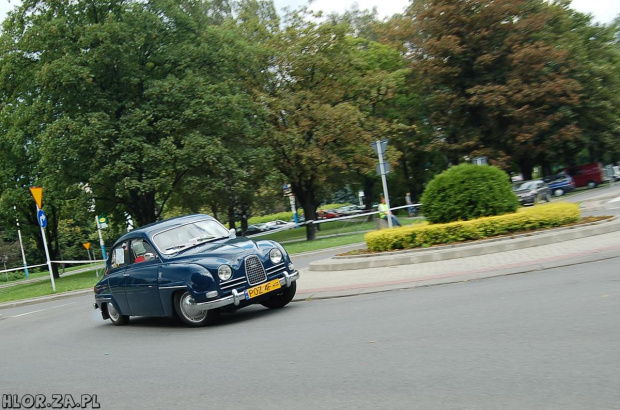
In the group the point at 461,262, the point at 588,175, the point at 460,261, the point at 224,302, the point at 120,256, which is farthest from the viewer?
the point at 588,175

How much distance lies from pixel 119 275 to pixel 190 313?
2009 millimetres

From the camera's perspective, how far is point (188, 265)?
9.62 meters

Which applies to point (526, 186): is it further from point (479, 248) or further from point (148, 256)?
point (148, 256)

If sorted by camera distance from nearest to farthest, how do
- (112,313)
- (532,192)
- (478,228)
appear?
(112,313) → (478,228) → (532,192)

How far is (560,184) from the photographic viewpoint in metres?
49.9

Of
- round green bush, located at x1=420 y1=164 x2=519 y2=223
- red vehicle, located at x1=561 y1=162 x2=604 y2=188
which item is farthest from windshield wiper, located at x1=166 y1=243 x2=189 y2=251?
red vehicle, located at x1=561 y1=162 x2=604 y2=188

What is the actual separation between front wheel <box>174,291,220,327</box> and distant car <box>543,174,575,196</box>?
4435 centimetres

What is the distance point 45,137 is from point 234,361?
79.2 feet

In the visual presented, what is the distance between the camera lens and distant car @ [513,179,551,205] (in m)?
37.8

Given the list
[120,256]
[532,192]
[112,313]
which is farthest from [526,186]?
[120,256]

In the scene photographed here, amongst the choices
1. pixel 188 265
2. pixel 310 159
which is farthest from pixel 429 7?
pixel 188 265

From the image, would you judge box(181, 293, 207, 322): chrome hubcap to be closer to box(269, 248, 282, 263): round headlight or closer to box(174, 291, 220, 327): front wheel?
box(174, 291, 220, 327): front wheel

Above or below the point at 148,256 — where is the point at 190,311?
below

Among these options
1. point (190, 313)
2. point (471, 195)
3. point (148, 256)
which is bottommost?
point (190, 313)
